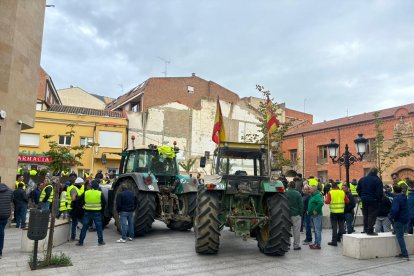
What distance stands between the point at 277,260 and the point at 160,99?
30.8 m

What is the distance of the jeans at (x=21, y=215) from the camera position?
1178cm

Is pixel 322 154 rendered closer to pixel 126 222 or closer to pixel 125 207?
pixel 126 222

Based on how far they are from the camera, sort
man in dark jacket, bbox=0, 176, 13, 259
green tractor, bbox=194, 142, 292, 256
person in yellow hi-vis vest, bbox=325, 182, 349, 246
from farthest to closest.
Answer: person in yellow hi-vis vest, bbox=325, 182, 349, 246, green tractor, bbox=194, 142, 292, 256, man in dark jacket, bbox=0, 176, 13, 259

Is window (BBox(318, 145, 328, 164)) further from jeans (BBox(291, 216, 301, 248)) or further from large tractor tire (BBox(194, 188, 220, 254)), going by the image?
large tractor tire (BBox(194, 188, 220, 254))

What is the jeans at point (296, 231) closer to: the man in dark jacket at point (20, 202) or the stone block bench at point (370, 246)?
the stone block bench at point (370, 246)

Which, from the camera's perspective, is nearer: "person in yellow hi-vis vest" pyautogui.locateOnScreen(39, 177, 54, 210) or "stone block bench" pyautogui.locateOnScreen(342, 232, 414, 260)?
"stone block bench" pyautogui.locateOnScreen(342, 232, 414, 260)

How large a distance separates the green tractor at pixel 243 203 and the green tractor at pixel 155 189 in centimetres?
225

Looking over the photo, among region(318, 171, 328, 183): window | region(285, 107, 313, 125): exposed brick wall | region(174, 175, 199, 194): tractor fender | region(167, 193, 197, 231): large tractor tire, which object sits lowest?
region(167, 193, 197, 231): large tractor tire

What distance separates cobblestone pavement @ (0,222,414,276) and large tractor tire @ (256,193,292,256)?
200 millimetres

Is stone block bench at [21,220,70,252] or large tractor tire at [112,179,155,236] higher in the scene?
large tractor tire at [112,179,155,236]

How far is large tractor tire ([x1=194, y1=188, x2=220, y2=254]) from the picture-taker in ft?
24.6

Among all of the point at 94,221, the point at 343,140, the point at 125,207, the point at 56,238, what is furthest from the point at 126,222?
the point at 343,140

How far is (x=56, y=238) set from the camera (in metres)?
8.76

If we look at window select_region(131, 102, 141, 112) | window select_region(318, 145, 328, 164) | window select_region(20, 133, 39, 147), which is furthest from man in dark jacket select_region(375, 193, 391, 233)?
window select_region(131, 102, 141, 112)
